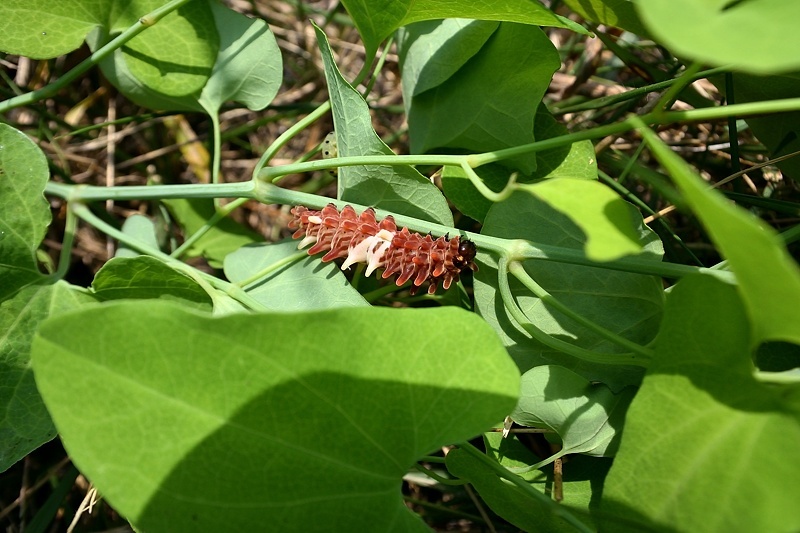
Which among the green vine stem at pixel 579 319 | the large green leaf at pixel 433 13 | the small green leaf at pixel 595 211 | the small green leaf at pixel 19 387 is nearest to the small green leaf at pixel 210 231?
the small green leaf at pixel 19 387

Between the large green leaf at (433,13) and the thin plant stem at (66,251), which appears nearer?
the large green leaf at (433,13)

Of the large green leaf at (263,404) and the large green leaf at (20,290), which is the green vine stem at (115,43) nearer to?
the large green leaf at (20,290)

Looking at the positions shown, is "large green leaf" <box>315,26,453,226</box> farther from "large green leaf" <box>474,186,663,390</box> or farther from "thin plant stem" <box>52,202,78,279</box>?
"thin plant stem" <box>52,202,78,279</box>

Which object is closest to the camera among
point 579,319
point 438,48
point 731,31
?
point 731,31

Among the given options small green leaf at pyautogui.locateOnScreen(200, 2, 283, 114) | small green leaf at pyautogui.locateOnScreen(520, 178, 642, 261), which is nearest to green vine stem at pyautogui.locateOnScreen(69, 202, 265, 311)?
small green leaf at pyautogui.locateOnScreen(200, 2, 283, 114)

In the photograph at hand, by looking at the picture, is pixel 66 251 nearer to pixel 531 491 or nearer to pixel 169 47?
pixel 169 47

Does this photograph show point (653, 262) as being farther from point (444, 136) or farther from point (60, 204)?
point (60, 204)

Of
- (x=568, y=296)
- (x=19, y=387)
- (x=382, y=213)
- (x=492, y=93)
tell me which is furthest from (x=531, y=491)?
(x=19, y=387)
